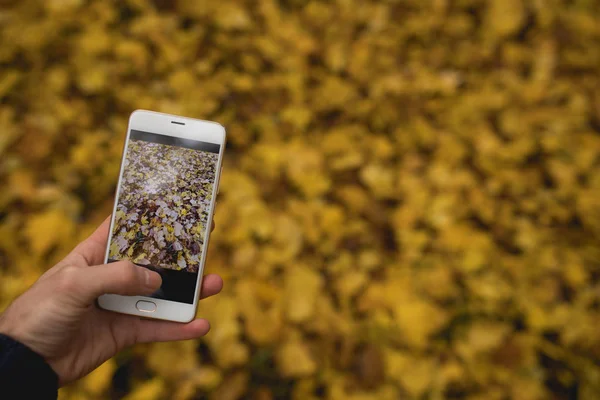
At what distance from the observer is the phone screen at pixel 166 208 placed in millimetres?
898

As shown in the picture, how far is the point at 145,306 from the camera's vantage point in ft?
2.89

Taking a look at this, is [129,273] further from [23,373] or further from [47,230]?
[47,230]

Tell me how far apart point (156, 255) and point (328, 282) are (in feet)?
2.11

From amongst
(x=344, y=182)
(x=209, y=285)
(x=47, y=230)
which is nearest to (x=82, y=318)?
(x=209, y=285)

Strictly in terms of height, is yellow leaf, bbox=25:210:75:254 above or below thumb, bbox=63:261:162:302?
below

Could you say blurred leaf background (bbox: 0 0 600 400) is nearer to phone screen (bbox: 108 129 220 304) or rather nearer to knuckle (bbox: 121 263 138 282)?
phone screen (bbox: 108 129 220 304)

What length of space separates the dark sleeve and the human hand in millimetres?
16

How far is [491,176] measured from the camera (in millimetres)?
1636

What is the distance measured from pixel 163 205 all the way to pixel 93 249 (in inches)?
6.8

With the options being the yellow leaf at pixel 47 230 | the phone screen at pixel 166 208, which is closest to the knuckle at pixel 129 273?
the phone screen at pixel 166 208

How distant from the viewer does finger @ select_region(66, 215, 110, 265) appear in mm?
889

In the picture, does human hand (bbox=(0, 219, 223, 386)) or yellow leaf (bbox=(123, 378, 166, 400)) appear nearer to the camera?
human hand (bbox=(0, 219, 223, 386))

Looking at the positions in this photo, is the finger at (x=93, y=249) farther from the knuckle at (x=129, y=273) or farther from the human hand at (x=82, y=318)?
the knuckle at (x=129, y=273)

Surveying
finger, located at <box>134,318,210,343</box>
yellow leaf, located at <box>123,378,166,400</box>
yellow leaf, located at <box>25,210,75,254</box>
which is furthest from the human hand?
yellow leaf, located at <box>25,210,75,254</box>
